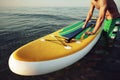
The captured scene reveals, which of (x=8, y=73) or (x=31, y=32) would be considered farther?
(x=31, y=32)

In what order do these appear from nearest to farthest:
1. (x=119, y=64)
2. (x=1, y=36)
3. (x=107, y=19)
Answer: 1. (x=119, y=64)
2. (x=107, y=19)
3. (x=1, y=36)

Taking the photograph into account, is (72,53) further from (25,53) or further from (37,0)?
(37,0)

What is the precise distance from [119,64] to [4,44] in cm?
490

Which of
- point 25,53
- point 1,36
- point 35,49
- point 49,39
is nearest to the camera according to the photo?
point 25,53

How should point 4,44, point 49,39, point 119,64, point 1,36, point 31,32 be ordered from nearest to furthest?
1. point 49,39
2. point 119,64
3. point 4,44
4. point 1,36
5. point 31,32

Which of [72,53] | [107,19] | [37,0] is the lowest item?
[37,0]

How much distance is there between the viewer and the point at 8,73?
5059 mm

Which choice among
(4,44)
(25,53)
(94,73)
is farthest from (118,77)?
(4,44)

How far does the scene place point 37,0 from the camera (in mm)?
31641

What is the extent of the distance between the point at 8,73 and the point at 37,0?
28.2 m

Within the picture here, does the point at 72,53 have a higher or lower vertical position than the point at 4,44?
higher

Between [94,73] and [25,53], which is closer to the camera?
[25,53]

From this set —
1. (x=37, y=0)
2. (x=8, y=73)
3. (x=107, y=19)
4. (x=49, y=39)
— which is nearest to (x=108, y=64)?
(x=107, y=19)

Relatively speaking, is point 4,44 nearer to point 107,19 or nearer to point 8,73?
point 8,73
